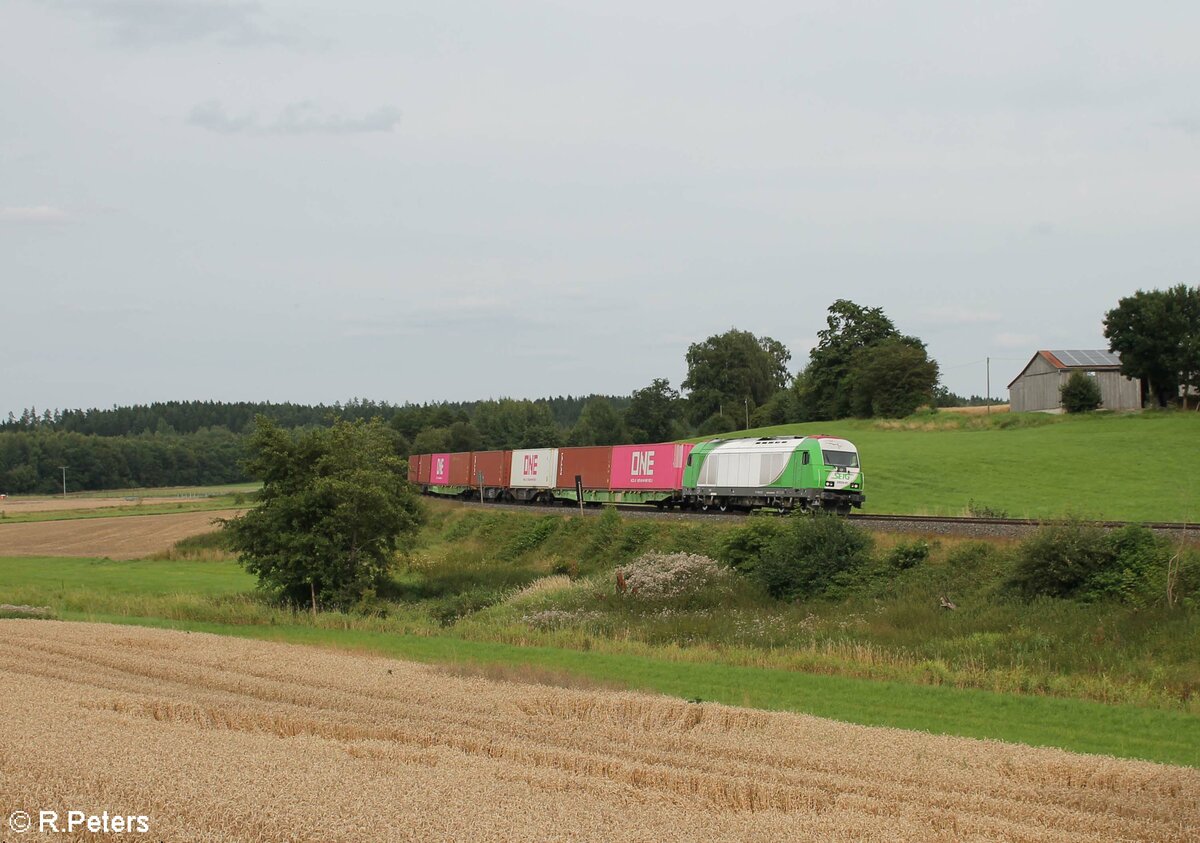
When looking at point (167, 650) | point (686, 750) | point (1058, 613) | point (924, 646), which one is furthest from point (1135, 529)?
point (167, 650)

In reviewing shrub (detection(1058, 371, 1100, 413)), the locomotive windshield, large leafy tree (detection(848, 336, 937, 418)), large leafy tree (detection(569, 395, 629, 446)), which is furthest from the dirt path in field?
shrub (detection(1058, 371, 1100, 413))

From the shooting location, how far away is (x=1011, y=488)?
53.8 m

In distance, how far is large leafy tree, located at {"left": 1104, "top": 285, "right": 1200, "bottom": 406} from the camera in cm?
7419

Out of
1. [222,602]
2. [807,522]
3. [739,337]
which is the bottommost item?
[222,602]

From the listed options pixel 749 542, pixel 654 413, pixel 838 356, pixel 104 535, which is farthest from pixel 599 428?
pixel 749 542

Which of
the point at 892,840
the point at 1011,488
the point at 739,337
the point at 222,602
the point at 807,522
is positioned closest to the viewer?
the point at 892,840

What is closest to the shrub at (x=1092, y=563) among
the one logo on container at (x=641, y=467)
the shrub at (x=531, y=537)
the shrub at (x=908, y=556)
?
the shrub at (x=908, y=556)

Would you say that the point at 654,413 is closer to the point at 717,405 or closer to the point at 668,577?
the point at 717,405

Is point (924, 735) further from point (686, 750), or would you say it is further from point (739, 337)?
point (739, 337)

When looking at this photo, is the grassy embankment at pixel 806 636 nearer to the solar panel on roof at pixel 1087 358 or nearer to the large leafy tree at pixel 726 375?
the solar panel on roof at pixel 1087 358

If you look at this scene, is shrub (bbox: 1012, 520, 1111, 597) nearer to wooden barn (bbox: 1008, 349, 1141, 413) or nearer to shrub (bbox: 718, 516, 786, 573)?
shrub (bbox: 718, 516, 786, 573)

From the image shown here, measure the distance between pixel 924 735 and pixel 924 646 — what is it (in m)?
9.54

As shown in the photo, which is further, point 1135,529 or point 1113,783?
point 1135,529

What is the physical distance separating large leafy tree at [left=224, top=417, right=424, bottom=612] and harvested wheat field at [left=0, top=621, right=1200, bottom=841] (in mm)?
19833
